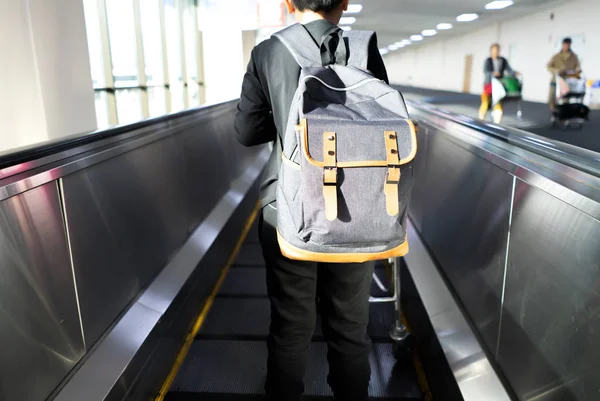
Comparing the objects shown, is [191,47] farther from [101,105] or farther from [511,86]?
[511,86]

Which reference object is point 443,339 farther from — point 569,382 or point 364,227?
point 364,227

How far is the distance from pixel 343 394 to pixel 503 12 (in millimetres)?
22669

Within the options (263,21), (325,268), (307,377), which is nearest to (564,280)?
(325,268)

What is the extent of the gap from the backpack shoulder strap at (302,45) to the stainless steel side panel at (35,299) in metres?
1.01

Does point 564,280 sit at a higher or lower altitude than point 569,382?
higher

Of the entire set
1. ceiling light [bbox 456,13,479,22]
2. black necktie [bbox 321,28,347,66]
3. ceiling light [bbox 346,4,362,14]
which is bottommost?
black necktie [bbox 321,28,347,66]

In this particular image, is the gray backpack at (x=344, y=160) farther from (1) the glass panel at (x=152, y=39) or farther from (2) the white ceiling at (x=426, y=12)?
(2) the white ceiling at (x=426, y=12)

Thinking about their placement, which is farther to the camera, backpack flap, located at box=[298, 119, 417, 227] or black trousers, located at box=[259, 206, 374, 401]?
black trousers, located at box=[259, 206, 374, 401]

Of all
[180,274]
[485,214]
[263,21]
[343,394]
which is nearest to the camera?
[343,394]

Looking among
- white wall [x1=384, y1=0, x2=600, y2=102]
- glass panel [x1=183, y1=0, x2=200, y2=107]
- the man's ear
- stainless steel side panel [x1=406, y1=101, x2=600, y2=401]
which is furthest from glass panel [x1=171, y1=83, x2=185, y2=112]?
white wall [x1=384, y1=0, x2=600, y2=102]

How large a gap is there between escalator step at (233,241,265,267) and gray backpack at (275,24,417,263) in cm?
260

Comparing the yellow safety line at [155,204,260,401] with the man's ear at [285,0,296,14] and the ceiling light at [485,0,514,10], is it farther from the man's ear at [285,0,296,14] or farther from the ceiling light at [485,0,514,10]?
the ceiling light at [485,0,514,10]

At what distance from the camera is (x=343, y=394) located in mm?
2113

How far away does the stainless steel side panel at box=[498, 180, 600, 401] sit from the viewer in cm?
140
